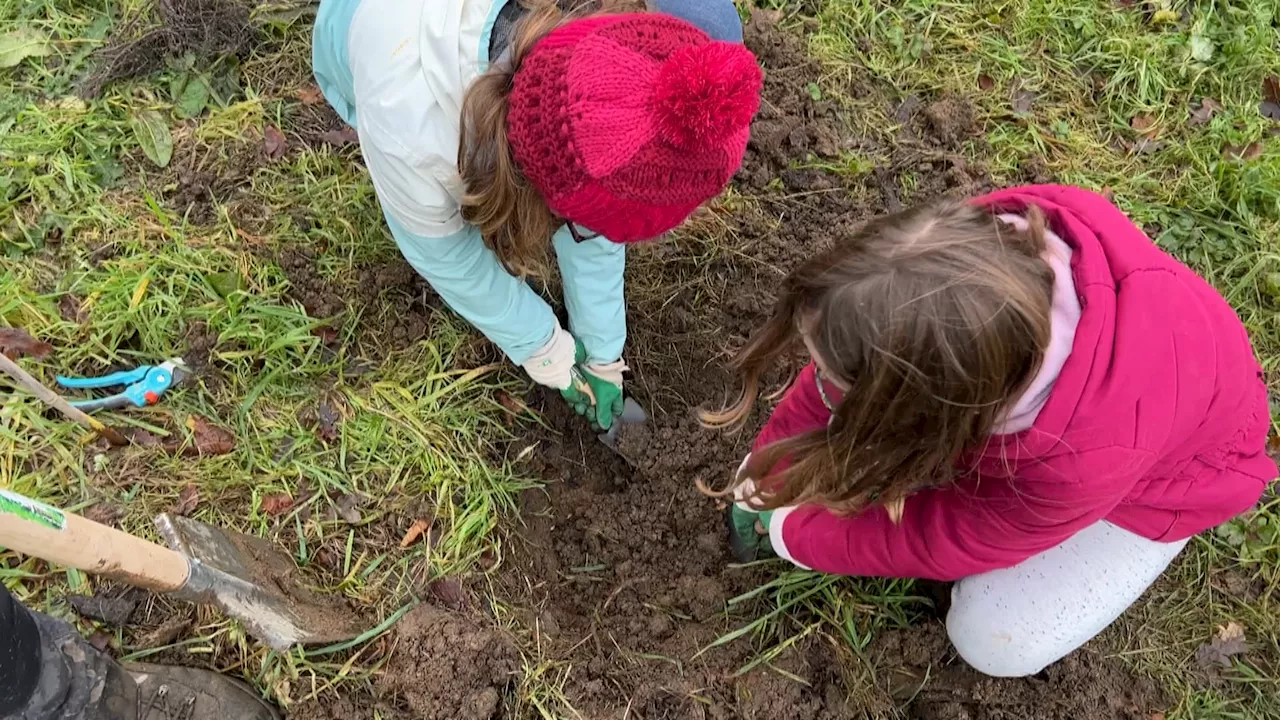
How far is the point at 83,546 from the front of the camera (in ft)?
4.23

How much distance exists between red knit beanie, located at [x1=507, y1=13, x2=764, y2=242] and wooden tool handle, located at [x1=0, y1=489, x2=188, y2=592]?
35.3 inches

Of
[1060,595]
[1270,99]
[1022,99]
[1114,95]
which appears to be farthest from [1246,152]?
[1060,595]

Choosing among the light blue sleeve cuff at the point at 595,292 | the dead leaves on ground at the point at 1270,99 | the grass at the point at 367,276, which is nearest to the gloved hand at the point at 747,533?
the grass at the point at 367,276

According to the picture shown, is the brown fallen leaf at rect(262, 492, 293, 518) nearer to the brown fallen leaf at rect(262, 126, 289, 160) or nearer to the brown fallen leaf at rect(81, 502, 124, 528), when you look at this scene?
the brown fallen leaf at rect(81, 502, 124, 528)

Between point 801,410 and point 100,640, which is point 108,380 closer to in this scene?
point 100,640

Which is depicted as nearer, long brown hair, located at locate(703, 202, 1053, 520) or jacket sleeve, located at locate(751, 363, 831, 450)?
long brown hair, located at locate(703, 202, 1053, 520)

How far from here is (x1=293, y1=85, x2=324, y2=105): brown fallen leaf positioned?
2.70 m

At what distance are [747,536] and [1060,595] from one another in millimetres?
745

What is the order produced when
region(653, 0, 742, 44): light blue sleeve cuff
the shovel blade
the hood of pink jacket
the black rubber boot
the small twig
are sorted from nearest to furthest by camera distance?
the hood of pink jacket
the black rubber boot
the shovel blade
region(653, 0, 742, 44): light blue sleeve cuff
the small twig

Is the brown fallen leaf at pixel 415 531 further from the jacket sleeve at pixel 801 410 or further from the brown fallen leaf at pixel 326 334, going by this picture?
the jacket sleeve at pixel 801 410

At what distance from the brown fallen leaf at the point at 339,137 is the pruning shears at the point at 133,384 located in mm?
874

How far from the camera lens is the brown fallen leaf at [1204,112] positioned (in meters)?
2.81

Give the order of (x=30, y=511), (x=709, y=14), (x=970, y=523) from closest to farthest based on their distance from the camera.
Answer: (x=30, y=511)
(x=970, y=523)
(x=709, y=14)

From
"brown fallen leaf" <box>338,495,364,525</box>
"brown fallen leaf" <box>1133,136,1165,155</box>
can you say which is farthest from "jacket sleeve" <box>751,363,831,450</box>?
"brown fallen leaf" <box>1133,136,1165,155</box>
